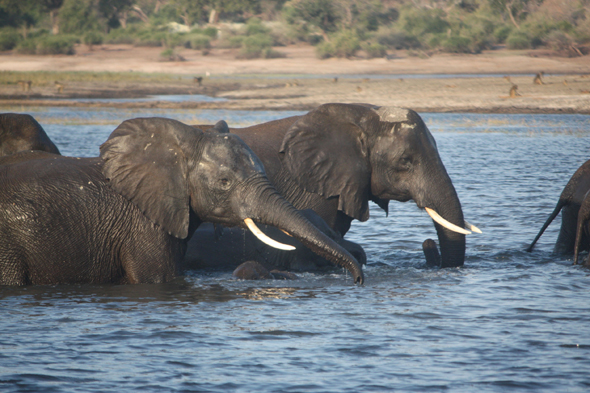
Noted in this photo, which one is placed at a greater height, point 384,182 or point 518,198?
point 384,182

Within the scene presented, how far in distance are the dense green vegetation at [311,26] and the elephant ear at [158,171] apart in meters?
45.5

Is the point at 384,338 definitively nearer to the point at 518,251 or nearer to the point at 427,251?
the point at 427,251

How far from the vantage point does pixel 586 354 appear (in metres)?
5.52

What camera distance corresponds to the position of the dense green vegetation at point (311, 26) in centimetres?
5266

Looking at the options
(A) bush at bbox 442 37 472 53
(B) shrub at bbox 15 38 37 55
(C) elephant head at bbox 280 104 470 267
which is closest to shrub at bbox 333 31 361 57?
(A) bush at bbox 442 37 472 53

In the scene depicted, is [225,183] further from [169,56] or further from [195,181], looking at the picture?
[169,56]

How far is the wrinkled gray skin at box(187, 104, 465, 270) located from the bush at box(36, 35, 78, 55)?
47.8 meters

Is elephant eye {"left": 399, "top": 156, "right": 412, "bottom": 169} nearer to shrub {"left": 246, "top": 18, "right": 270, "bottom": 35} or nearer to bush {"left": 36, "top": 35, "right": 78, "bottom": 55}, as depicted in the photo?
bush {"left": 36, "top": 35, "right": 78, "bottom": 55}

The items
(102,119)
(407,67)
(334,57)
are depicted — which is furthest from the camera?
(334,57)

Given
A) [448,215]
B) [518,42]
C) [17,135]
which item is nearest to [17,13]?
[518,42]

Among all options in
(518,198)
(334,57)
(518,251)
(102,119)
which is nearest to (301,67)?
(334,57)

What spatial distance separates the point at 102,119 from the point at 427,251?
21.4m

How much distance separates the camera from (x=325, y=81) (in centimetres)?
3984

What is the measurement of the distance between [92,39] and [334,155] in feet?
168
